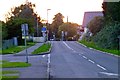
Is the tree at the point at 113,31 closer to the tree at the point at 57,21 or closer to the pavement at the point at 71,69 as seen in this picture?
the pavement at the point at 71,69

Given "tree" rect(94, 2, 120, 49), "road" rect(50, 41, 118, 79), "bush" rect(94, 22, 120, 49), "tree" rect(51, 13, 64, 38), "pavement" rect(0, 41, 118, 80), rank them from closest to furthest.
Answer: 1. "pavement" rect(0, 41, 118, 80)
2. "road" rect(50, 41, 118, 79)
3. "tree" rect(94, 2, 120, 49)
4. "bush" rect(94, 22, 120, 49)
5. "tree" rect(51, 13, 64, 38)

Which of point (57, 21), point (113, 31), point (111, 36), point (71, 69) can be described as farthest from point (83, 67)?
point (57, 21)

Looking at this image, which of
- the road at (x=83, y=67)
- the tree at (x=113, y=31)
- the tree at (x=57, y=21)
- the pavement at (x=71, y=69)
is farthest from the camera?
the tree at (x=57, y=21)

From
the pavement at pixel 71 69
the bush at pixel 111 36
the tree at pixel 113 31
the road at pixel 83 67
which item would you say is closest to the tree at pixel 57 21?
the tree at pixel 113 31

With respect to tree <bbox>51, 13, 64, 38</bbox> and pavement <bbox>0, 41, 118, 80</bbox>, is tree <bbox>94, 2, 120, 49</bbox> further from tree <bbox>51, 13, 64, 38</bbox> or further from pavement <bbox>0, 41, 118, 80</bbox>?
tree <bbox>51, 13, 64, 38</bbox>

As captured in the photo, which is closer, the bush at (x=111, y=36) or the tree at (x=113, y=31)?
the tree at (x=113, y=31)

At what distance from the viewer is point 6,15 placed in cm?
10612

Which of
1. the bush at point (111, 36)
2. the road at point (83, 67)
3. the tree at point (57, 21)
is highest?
the tree at point (57, 21)

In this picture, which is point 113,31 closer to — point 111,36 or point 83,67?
point 111,36

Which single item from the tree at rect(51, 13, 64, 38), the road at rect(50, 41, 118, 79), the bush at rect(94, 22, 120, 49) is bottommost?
the road at rect(50, 41, 118, 79)

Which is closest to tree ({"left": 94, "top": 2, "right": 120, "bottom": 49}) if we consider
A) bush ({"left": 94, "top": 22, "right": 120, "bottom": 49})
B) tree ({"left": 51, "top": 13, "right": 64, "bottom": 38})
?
bush ({"left": 94, "top": 22, "right": 120, "bottom": 49})

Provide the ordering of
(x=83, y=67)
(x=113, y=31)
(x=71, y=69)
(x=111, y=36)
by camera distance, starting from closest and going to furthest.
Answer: (x=71, y=69)
(x=83, y=67)
(x=113, y=31)
(x=111, y=36)

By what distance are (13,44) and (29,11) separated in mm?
52014

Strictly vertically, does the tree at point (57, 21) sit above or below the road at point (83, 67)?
above
